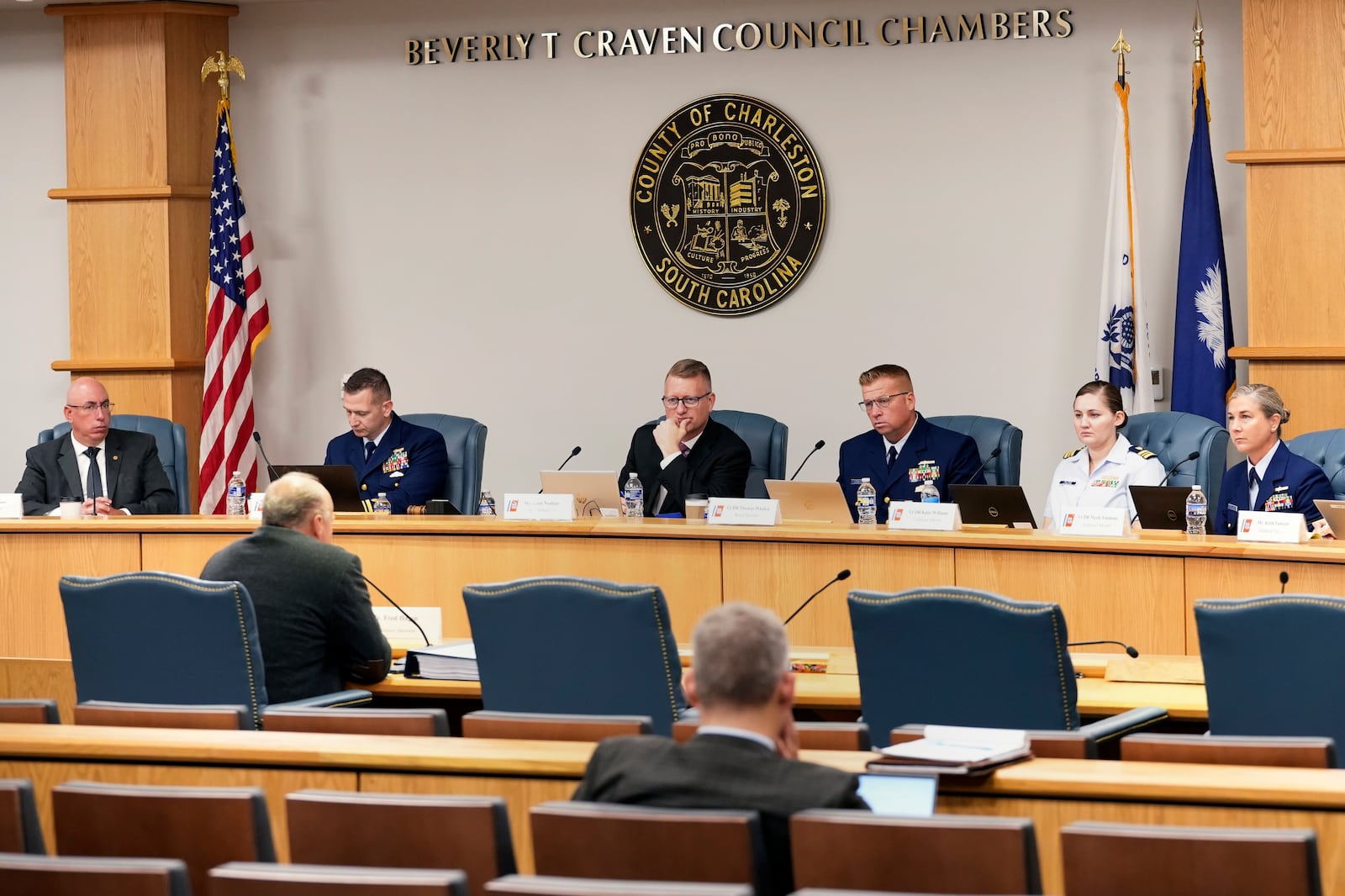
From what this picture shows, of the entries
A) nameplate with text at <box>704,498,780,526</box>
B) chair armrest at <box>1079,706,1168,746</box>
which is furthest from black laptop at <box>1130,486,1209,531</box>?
chair armrest at <box>1079,706,1168,746</box>

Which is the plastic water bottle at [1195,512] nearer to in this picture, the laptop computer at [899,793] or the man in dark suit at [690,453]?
the man in dark suit at [690,453]

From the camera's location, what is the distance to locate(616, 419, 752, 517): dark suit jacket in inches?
236

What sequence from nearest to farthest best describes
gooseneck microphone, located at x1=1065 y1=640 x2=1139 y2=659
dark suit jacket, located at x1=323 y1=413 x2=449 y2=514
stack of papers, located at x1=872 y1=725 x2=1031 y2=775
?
stack of papers, located at x1=872 y1=725 x2=1031 y2=775
gooseneck microphone, located at x1=1065 y1=640 x2=1139 y2=659
dark suit jacket, located at x1=323 y1=413 x2=449 y2=514

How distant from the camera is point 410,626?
182 inches

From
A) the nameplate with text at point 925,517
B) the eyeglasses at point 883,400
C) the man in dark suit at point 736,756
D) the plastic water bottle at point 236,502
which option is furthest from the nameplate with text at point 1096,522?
the plastic water bottle at point 236,502

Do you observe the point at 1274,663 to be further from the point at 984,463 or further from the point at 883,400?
the point at 883,400

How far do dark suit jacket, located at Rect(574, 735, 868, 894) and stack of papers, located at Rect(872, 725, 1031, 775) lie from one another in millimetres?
282

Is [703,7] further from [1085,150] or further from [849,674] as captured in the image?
[849,674]

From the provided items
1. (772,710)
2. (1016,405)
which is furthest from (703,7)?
(772,710)

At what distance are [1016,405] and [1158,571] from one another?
8.38 ft

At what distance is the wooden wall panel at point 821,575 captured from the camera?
15.7 ft

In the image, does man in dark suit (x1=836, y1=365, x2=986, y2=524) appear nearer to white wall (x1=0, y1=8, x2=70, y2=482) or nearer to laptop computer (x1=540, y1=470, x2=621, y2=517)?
laptop computer (x1=540, y1=470, x2=621, y2=517)

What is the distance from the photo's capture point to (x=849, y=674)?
13.0 ft

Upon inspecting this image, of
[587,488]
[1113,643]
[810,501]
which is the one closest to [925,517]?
[810,501]
